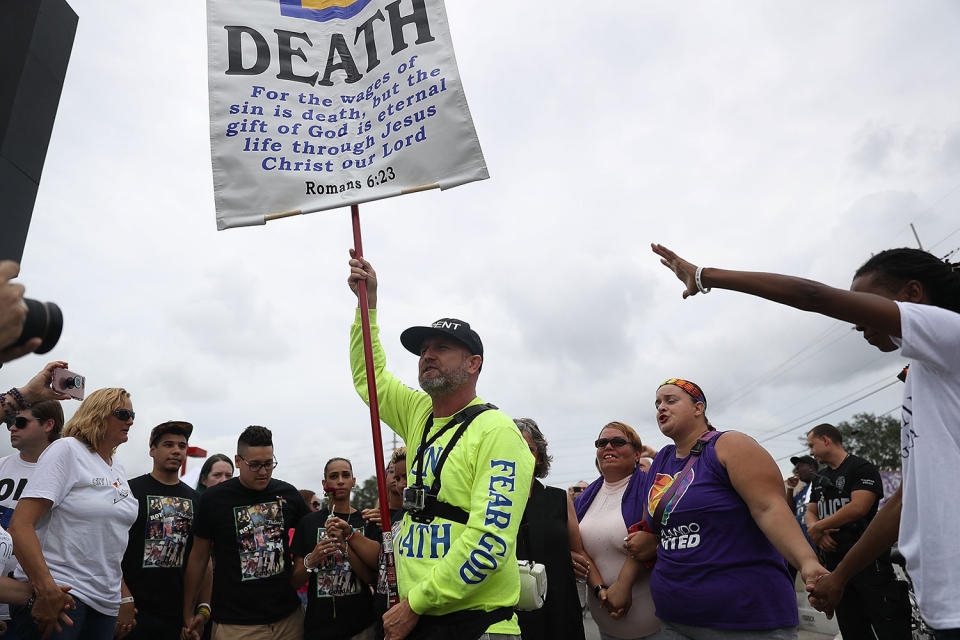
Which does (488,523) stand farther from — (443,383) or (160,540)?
(160,540)

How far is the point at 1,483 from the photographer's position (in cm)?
433

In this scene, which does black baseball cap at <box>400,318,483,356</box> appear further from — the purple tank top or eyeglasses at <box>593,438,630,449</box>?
eyeglasses at <box>593,438,630,449</box>

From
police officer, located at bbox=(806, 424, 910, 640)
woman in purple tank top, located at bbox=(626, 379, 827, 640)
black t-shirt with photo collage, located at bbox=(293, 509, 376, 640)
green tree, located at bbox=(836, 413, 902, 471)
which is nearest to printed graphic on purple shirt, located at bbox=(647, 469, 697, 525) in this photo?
woman in purple tank top, located at bbox=(626, 379, 827, 640)

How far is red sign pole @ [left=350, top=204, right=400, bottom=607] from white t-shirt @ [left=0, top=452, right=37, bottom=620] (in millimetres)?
2518

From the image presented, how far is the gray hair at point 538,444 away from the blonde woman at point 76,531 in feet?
8.92

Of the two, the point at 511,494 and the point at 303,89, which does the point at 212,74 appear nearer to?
the point at 303,89

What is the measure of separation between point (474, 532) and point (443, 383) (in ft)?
2.65

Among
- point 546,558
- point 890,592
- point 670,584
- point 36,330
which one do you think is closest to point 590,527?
point 546,558

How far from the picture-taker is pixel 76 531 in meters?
3.76

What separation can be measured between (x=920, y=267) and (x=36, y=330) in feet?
8.95

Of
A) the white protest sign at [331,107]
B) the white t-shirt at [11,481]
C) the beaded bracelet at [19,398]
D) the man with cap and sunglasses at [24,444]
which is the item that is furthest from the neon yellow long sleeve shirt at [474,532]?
the man with cap and sunglasses at [24,444]

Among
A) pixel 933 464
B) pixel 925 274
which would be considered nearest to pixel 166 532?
pixel 933 464

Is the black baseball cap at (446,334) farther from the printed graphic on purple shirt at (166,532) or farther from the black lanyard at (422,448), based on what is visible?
the printed graphic on purple shirt at (166,532)

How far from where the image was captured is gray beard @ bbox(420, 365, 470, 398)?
3.13 meters
